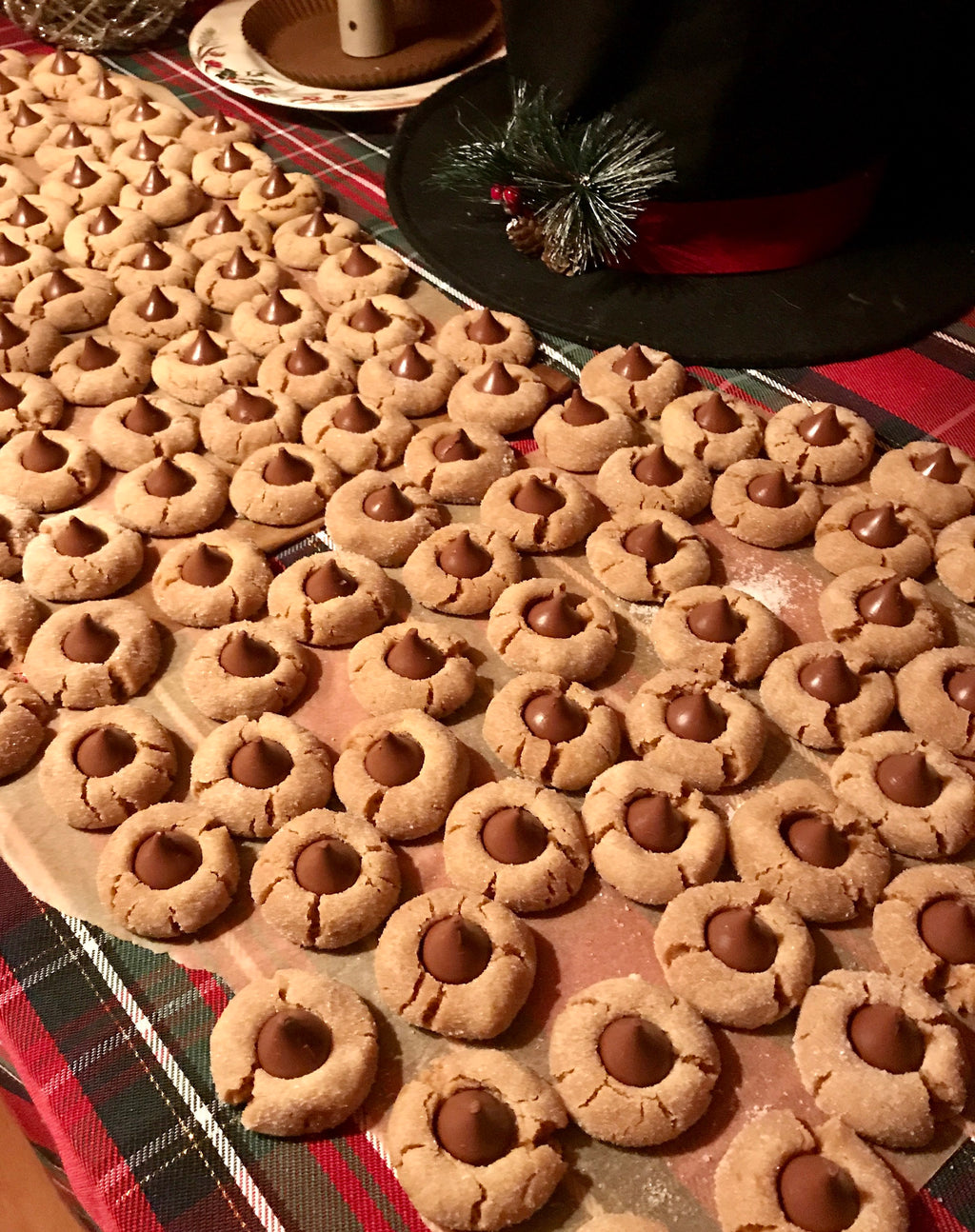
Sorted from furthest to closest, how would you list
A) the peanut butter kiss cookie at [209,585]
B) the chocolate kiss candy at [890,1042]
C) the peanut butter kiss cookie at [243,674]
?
the peanut butter kiss cookie at [209,585], the peanut butter kiss cookie at [243,674], the chocolate kiss candy at [890,1042]

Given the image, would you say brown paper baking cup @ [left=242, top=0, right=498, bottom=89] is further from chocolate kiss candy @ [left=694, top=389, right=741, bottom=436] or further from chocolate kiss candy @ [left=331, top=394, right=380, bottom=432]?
chocolate kiss candy @ [left=694, top=389, right=741, bottom=436]

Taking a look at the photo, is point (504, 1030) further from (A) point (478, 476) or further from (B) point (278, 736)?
(A) point (478, 476)

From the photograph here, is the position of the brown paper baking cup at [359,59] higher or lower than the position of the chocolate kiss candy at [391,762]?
higher

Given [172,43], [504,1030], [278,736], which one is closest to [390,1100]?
[504,1030]

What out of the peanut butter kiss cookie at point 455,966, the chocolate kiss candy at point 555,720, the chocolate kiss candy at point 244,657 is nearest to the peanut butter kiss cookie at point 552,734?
the chocolate kiss candy at point 555,720

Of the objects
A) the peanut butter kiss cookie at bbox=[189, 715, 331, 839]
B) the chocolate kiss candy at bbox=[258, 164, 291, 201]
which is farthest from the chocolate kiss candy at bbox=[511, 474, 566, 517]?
the chocolate kiss candy at bbox=[258, 164, 291, 201]

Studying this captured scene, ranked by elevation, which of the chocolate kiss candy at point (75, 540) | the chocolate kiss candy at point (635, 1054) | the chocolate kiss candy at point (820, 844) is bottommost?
→ the chocolate kiss candy at point (75, 540)

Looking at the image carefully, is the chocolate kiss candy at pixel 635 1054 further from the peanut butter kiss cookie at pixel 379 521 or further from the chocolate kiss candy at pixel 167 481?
the chocolate kiss candy at pixel 167 481
